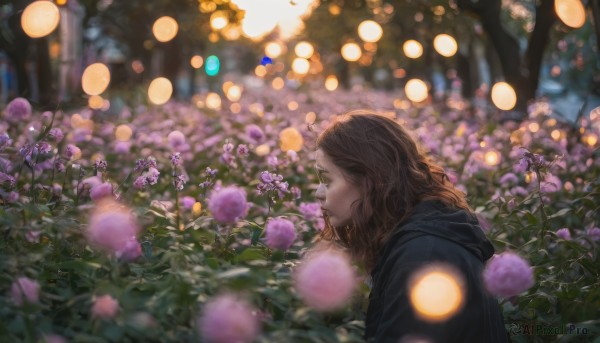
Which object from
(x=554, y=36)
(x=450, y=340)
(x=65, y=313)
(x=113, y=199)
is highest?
(x=554, y=36)

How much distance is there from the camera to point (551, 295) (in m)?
2.65

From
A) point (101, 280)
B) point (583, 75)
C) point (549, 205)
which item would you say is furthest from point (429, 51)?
point (101, 280)

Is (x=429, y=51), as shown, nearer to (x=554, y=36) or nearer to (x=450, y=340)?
(x=554, y=36)

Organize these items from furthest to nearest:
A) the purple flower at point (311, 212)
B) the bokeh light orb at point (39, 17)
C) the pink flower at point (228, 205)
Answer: the bokeh light orb at point (39, 17) < the purple flower at point (311, 212) < the pink flower at point (228, 205)

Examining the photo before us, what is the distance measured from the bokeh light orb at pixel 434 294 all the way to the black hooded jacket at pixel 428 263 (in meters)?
0.02

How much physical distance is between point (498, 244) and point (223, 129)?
454 centimetres

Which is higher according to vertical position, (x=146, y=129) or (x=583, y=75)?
(x=583, y=75)

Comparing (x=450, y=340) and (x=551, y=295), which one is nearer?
(x=450, y=340)

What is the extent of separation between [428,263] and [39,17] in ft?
10.2

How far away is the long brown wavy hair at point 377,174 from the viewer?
7.66ft

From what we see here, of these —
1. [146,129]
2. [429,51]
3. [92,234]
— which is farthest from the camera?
[429,51]

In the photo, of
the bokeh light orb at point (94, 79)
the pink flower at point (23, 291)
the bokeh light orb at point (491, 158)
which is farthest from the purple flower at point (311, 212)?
the bokeh light orb at point (94, 79)

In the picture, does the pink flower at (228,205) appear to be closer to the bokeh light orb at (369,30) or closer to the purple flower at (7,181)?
the purple flower at (7,181)

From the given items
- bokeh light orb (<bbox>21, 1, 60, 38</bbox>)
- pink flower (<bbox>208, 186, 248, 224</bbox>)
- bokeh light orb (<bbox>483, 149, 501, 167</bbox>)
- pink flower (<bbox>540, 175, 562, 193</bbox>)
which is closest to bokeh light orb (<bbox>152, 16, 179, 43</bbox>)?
bokeh light orb (<bbox>21, 1, 60, 38</bbox>)
